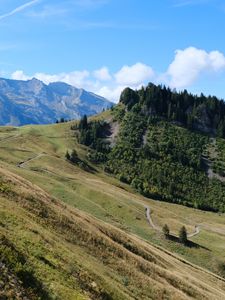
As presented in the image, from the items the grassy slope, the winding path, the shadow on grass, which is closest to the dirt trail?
the grassy slope

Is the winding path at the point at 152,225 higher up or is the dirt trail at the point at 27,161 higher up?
the dirt trail at the point at 27,161

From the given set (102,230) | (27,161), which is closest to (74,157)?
(27,161)

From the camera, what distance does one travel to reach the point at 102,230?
5238 centimetres

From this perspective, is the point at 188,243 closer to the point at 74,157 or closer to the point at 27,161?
the point at 27,161

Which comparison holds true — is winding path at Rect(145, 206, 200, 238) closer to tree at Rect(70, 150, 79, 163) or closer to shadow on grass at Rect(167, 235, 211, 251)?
shadow on grass at Rect(167, 235, 211, 251)

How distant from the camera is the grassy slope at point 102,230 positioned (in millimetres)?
30625

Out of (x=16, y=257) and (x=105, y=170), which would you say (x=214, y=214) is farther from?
(x=16, y=257)

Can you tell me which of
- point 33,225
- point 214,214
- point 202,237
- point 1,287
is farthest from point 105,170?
point 1,287

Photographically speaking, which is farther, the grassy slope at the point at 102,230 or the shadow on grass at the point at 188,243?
A: the shadow on grass at the point at 188,243

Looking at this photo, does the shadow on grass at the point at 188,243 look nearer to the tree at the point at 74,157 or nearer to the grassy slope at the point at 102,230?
the grassy slope at the point at 102,230

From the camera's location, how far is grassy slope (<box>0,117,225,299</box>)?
1206 inches

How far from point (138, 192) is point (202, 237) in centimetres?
6170

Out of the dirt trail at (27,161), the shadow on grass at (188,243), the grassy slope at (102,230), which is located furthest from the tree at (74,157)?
the shadow on grass at (188,243)

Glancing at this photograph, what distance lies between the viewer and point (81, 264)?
32562 millimetres
